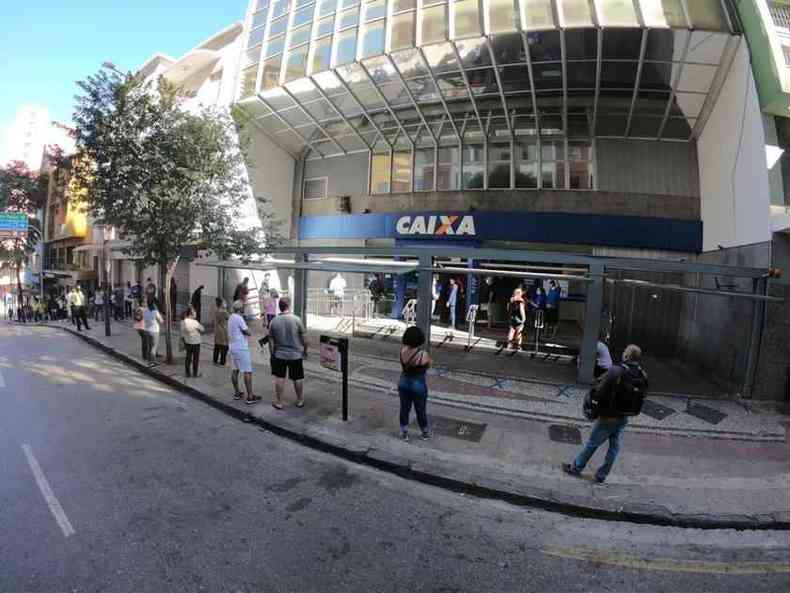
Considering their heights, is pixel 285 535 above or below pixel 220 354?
below

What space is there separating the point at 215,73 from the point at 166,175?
44.8 feet

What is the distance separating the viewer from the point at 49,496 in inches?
177

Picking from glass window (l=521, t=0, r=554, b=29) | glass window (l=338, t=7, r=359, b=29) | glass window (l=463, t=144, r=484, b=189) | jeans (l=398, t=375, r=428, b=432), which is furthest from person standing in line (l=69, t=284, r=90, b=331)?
glass window (l=521, t=0, r=554, b=29)

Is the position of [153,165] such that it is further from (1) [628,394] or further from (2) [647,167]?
(2) [647,167]

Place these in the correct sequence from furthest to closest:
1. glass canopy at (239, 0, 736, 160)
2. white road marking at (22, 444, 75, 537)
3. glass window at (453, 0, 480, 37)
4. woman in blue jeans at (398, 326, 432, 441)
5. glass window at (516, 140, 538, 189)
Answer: glass window at (516, 140, 538, 189)
glass window at (453, 0, 480, 37)
glass canopy at (239, 0, 736, 160)
woman in blue jeans at (398, 326, 432, 441)
white road marking at (22, 444, 75, 537)

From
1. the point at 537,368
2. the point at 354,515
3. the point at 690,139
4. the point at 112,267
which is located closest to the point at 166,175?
the point at 354,515

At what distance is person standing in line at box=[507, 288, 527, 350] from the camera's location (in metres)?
11.2

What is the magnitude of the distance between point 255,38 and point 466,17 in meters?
8.77

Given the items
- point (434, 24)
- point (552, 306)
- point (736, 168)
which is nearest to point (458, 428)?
point (552, 306)

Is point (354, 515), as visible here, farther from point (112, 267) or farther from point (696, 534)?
point (112, 267)

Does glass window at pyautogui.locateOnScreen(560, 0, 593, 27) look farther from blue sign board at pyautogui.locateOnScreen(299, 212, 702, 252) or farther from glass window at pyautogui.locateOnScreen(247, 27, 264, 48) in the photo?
glass window at pyautogui.locateOnScreen(247, 27, 264, 48)

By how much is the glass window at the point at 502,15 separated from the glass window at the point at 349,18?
4.40m

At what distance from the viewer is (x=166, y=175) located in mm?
9586

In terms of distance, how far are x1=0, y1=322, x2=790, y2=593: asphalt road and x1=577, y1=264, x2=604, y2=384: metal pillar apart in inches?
177
